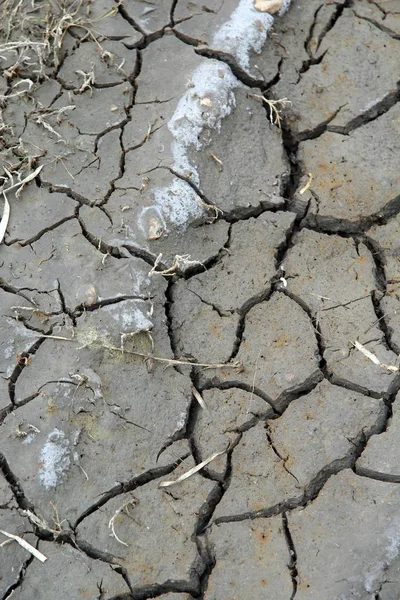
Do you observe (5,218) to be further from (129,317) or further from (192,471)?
(192,471)

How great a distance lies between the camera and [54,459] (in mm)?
2984

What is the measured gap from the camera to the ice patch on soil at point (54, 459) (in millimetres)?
2965

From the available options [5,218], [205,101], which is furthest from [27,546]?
[205,101]

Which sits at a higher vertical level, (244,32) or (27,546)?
(244,32)

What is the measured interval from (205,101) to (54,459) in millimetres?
1804

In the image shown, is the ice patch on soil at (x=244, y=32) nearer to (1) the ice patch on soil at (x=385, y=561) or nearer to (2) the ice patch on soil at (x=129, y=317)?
(2) the ice patch on soil at (x=129, y=317)

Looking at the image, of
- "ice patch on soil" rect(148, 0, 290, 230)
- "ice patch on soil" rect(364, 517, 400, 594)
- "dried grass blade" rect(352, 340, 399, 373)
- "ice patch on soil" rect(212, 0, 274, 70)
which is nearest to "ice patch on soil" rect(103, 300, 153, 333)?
"ice patch on soil" rect(148, 0, 290, 230)

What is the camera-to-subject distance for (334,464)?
9.86ft

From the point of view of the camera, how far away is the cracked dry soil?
2.88m

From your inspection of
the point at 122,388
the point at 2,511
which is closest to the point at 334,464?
the point at 122,388

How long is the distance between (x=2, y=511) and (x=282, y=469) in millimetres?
1096

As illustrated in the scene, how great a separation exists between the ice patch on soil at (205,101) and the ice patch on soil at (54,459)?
3.41 feet

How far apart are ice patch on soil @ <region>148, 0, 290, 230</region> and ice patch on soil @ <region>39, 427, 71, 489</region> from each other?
1.04 metres

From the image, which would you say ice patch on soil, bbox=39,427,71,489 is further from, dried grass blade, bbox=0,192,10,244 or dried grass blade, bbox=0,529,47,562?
dried grass blade, bbox=0,192,10,244
